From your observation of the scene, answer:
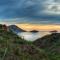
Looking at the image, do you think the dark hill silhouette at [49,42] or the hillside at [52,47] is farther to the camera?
the dark hill silhouette at [49,42]

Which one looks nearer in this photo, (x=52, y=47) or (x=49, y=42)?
(x=52, y=47)

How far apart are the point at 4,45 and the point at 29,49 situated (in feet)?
5.99

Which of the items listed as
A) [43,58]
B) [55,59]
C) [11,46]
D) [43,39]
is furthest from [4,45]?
[43,39]

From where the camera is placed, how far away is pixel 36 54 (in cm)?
2075

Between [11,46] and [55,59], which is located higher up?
[11,46]

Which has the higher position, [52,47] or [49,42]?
[49,42]

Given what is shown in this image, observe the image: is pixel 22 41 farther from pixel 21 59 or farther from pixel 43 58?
pixel 21 59

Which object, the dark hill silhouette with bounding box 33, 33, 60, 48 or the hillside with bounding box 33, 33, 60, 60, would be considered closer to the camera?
the hillside with bounding box 33, 33, 60, 60

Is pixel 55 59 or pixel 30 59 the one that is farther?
pixel 55 59

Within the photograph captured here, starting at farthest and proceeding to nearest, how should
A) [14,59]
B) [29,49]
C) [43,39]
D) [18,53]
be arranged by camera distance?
1. [43,39]
2. [29,49]
3. [18,53]
4. [14,59]

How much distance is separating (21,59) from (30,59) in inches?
38.3

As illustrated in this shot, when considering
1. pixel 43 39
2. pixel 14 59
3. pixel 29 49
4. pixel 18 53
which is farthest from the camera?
pixel 43 39

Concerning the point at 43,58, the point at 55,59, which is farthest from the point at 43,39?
the point at 43,58

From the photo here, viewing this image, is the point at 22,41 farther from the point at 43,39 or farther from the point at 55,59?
the point at 43,39
